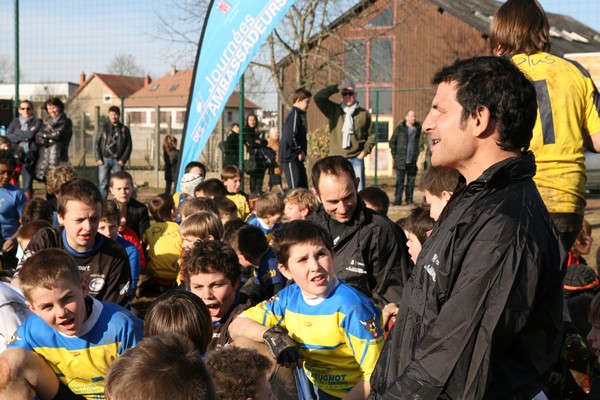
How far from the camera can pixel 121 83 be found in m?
73.6

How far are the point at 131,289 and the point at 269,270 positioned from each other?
3.40 feet

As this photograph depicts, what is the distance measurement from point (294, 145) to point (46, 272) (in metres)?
8.04

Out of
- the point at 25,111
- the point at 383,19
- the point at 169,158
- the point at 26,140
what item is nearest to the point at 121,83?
the point at 383,19

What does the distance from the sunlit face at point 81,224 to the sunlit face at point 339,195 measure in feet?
5.24

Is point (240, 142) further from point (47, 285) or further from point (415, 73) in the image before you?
point (415, 73)

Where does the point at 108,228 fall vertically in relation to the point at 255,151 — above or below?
below

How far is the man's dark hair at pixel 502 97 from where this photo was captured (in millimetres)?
2078

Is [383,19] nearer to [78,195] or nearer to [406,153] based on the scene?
[406,153]

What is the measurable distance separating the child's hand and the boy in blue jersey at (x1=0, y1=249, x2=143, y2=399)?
791 mm

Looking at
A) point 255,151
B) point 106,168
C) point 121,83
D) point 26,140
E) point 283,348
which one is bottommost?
point 283,348

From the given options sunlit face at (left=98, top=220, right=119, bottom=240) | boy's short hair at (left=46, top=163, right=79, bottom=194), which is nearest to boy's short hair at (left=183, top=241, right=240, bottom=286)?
sunlit face at (left=98, top=220, right=119, bottom=240)

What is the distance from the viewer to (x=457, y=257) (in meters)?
2.03

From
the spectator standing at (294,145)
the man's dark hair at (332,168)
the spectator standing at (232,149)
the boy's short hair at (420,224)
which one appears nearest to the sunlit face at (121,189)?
the spectator standing at (294,145)

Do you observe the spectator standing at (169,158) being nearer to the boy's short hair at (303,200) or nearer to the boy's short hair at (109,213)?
the boy's short hair at (303,200)
